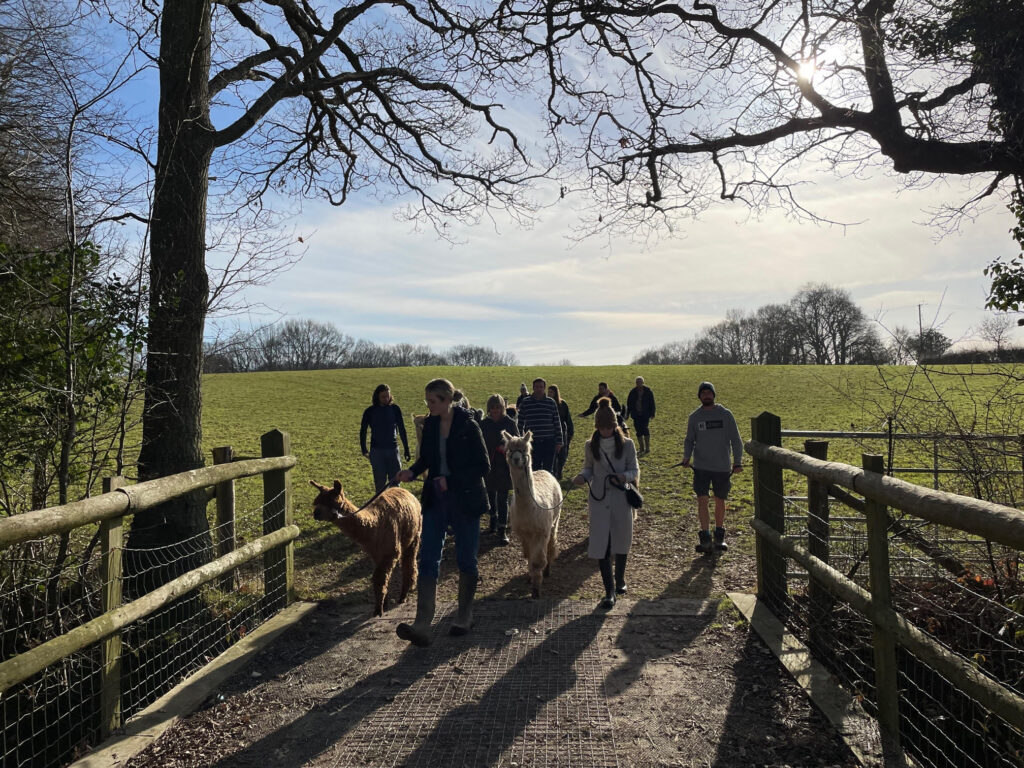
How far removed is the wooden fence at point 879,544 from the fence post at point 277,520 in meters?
4.31

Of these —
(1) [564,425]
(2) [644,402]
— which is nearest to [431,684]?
(1) [564,425]

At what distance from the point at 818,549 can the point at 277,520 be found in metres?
4.66

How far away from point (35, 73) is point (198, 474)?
473 cm

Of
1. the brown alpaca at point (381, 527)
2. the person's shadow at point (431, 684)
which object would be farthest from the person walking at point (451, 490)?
the brown alpaca at point (381, 527)

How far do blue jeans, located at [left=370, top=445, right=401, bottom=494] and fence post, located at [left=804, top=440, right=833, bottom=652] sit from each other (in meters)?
6.52

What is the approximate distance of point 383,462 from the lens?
33.2 ft

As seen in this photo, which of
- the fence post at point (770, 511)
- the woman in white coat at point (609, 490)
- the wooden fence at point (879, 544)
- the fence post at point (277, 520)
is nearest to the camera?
the wooden fence at point (879, 544)

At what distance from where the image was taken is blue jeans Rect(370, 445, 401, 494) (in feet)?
33.0

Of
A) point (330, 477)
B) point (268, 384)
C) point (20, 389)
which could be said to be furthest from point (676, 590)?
point (268, 384)

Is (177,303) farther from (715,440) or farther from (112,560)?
(715,440)

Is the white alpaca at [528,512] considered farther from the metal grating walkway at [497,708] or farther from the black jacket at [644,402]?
the black jacket at [644,402]

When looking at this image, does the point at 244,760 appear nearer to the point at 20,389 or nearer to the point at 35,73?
the point at 20,389

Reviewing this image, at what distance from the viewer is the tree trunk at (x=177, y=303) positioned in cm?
604

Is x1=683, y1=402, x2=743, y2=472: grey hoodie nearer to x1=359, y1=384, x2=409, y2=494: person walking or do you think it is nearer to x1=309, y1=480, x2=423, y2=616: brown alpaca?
x1=309, y1=480, x2=423, y2=616: brown alpaca
